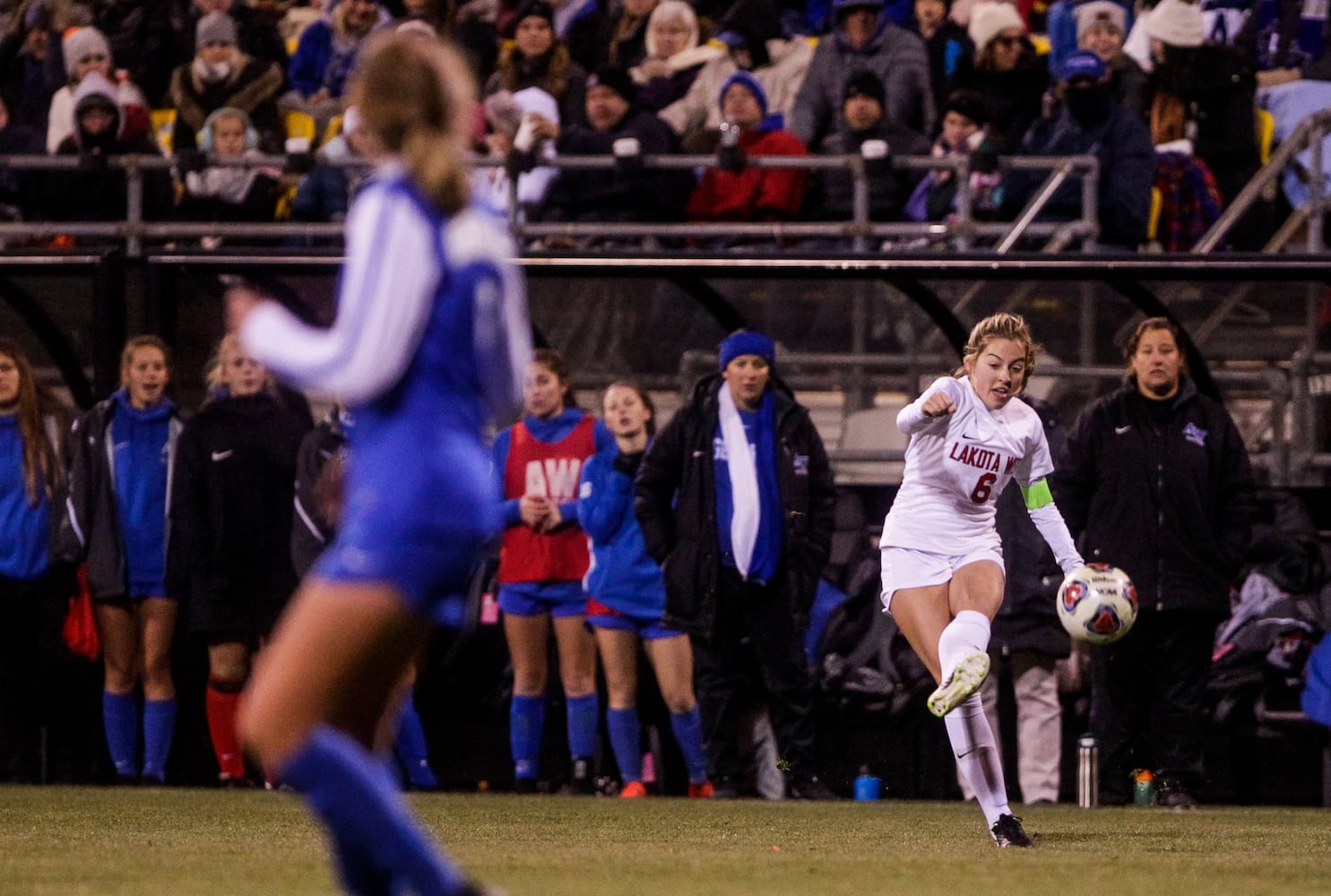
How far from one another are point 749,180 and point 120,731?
16.8 ft

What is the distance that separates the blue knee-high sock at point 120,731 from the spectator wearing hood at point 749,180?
15.2 ft

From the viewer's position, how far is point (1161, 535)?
11.5m

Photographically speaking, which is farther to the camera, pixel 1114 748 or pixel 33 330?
pixel 33 330

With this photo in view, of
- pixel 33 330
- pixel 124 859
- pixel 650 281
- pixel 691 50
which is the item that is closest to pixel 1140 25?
pixel 691 50

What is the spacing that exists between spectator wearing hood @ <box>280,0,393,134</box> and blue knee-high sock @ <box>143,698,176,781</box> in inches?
226

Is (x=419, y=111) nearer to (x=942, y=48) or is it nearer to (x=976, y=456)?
(x=976, y=456)

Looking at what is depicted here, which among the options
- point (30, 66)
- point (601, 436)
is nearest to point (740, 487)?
point (601, 436)

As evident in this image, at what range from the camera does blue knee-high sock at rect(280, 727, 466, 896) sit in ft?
14.8

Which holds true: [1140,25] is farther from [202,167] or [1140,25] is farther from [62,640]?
[62,640]

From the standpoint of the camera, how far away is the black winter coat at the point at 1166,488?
11.4 m

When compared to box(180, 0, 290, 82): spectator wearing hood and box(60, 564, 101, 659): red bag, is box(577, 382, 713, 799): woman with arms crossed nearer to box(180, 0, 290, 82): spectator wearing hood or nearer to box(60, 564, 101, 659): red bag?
box(60, 564, 101, 659): red bag

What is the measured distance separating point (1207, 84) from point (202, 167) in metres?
6.51

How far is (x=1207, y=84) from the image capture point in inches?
560

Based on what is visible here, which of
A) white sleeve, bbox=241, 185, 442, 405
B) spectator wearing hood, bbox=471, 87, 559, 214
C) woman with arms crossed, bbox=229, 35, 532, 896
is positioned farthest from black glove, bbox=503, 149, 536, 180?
white sleeve, bbox=241, 185, 442, 405
